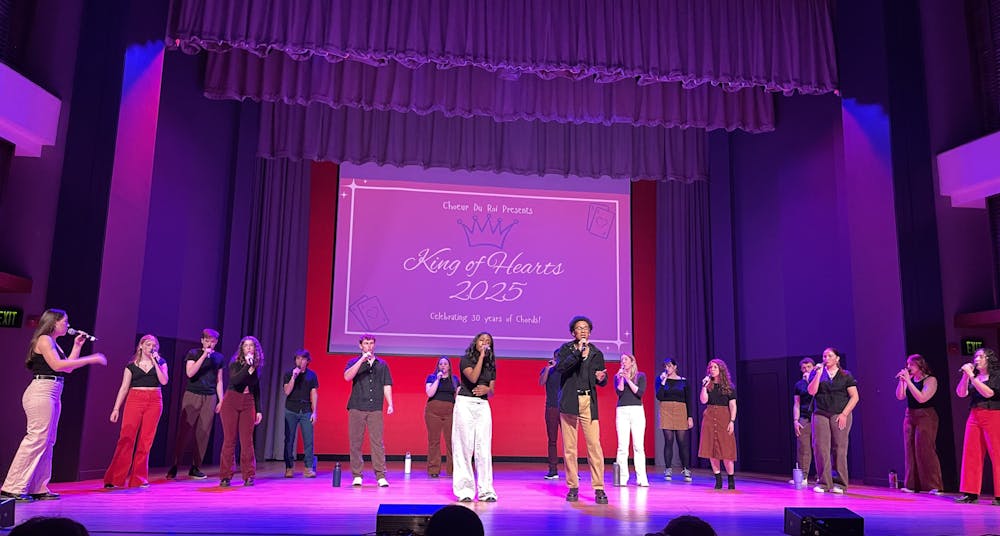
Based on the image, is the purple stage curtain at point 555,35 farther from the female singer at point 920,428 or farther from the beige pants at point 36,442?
the beige pants at point 36,442

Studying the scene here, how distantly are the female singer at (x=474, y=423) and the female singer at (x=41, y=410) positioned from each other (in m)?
3.11

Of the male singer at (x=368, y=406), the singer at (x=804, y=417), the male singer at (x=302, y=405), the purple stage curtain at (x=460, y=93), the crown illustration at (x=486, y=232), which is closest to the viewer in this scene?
the male singer at (x=368, y=406)

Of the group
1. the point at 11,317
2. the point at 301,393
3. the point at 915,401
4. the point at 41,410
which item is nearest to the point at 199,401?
the point at 301,393

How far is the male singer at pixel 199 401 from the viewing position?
8383 mm

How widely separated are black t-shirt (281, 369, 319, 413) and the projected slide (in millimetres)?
2292

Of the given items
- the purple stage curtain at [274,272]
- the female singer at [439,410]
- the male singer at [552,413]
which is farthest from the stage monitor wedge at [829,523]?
the purple stage curtain at [274,272]

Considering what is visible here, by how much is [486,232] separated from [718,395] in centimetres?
470

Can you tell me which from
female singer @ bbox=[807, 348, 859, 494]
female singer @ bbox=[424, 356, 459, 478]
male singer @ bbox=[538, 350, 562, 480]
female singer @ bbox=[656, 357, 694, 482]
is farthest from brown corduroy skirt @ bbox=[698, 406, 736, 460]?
female singer @ bbox=[424, 356, 459, 478]

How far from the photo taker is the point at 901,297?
340 inches

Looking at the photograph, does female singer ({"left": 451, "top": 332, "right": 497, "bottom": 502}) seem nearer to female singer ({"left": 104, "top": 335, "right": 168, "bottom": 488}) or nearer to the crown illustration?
female singer ({"left": 104, "top": 335, "right": 168, "bottom": 488})

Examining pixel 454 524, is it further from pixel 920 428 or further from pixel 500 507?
pixel 920 428

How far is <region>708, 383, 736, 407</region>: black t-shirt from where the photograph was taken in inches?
339

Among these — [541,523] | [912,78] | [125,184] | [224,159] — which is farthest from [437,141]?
[541,523]

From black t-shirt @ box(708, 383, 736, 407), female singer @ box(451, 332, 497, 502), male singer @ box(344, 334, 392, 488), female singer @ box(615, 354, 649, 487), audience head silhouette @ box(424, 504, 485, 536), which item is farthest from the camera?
female singer @ box(615, 354, 649, 487)
